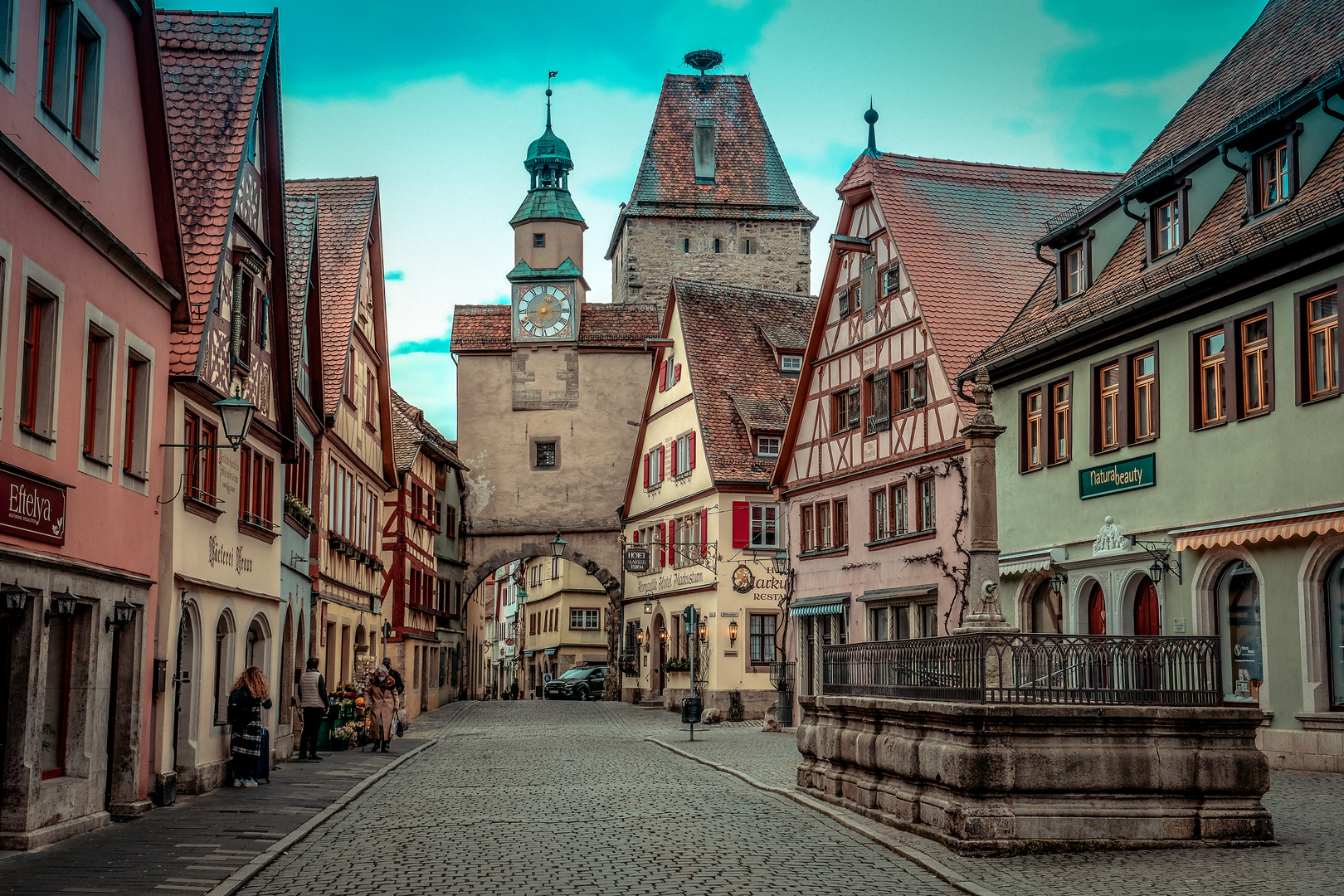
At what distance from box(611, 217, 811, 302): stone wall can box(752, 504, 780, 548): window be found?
28.3 m

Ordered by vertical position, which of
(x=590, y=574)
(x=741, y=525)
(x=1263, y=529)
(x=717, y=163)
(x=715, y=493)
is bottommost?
(x=1263, y=529)

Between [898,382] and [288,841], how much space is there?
19.6 meters

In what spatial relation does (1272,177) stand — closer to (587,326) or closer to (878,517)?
(878,517)

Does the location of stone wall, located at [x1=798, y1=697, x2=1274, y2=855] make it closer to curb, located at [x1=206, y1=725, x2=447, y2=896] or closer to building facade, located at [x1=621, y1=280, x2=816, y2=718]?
curb, located at [x1=206, y1=725, x2=447, y2=896]

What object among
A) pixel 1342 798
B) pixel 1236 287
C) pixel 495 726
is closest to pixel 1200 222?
pixel 1236 287

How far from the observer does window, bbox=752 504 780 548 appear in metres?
40.8

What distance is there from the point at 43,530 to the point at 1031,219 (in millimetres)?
24316

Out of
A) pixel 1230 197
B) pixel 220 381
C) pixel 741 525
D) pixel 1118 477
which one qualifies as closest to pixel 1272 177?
pixel 1230 197

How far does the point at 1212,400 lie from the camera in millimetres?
20297

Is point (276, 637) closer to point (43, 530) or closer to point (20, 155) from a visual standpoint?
point (43, 530)

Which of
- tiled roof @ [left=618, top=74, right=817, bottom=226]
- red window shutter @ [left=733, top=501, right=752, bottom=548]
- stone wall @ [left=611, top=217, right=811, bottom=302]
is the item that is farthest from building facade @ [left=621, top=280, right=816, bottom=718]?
tiled roof @ [left=618, top=74, right=817, bottom=226]

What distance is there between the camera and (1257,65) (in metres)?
22.9

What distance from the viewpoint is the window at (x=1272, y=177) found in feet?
63.5

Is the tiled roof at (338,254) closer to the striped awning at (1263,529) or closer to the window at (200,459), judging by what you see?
the window at (200,459)
